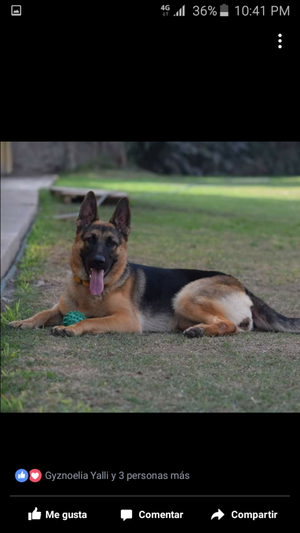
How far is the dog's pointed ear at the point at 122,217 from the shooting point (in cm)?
601

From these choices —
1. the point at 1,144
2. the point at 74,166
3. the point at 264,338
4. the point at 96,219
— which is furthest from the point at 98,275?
the point at 74,166

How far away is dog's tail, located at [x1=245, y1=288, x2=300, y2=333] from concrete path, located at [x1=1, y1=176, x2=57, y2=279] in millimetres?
3357

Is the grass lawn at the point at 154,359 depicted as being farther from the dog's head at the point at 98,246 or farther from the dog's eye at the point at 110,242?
the dog's eye at the point at 110,242

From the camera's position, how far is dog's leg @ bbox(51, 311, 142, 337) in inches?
212

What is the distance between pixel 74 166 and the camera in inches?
1170

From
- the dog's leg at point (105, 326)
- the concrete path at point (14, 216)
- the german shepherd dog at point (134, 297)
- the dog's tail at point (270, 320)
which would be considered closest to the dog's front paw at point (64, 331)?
the dog's leg at point (105, 326)

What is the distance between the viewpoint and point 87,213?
236 inches

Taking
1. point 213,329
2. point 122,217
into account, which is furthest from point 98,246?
point 213,329

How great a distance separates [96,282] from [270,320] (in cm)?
159

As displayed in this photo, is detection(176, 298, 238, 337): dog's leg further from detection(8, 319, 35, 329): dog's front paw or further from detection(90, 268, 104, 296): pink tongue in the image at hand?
detection(8, 319, 35, 329): dog's front paw
